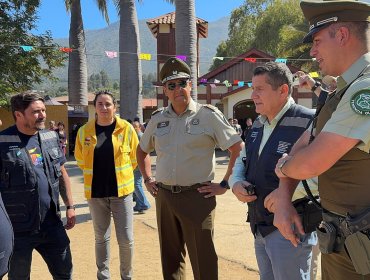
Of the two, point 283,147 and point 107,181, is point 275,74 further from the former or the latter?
point 107,181

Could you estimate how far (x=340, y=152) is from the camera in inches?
63.5

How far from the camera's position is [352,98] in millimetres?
1605

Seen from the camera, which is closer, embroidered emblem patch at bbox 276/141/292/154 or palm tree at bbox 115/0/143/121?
embroidered emblem patch at bbox 276/141/292/154

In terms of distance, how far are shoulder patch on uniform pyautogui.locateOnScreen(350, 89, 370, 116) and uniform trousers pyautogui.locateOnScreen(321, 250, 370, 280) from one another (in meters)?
0.62

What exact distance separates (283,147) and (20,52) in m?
16.8

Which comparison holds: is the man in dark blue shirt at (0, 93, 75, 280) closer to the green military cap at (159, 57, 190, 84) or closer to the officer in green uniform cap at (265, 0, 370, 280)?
the green military cap at (159, 57, 190, 84)

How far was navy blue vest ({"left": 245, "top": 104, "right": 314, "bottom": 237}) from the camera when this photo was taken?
2.61 m

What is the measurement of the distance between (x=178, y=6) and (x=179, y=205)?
9.31 metres

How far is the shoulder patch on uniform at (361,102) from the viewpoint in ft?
5.13

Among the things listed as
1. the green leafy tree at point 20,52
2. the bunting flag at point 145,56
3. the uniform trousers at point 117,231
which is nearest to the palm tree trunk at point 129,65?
the bunting flag at point 145,56

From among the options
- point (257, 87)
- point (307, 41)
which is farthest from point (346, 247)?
point (257, 87)

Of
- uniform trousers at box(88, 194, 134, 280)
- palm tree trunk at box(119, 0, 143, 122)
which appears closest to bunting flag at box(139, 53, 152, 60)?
palm tree trunk at box(119, 0, 143, 122)

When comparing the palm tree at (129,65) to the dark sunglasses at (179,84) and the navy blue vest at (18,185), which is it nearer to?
the dark sunglasses at (179,84)

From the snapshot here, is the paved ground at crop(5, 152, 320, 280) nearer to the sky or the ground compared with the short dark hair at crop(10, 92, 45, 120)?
nearer to the ground
